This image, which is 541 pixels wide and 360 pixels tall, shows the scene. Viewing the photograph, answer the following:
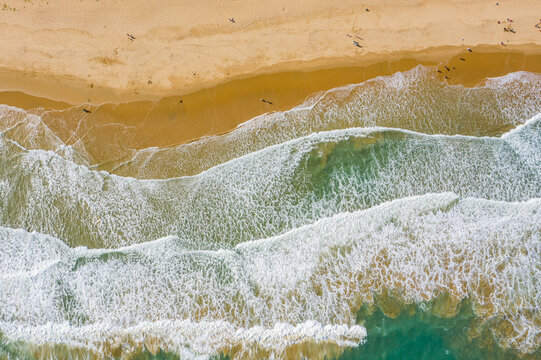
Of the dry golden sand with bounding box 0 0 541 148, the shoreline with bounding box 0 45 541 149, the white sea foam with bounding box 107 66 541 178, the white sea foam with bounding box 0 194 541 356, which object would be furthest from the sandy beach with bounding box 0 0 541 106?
the white sea foam with bounding box 0 194 541 356

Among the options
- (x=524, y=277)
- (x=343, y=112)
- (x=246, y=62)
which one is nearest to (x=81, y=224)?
(x=246, y=62)

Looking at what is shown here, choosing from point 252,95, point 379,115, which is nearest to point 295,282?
point 379,115

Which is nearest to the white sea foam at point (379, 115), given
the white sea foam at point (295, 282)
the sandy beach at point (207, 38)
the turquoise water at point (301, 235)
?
the turquoise water at point (301, 235)

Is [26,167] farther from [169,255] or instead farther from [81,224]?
A: [169,255]

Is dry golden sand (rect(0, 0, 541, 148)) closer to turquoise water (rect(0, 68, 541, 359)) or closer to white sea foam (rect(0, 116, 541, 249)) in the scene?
turquoise water (rect(0, 68, 541, 359))

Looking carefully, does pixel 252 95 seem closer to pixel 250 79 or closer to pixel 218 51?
pixel 250 79

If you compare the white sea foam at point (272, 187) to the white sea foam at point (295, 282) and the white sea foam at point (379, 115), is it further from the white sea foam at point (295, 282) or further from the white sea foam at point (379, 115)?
the white sea foam at point (295, 282)

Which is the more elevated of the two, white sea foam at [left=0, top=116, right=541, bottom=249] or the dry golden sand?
the dry golden sand
